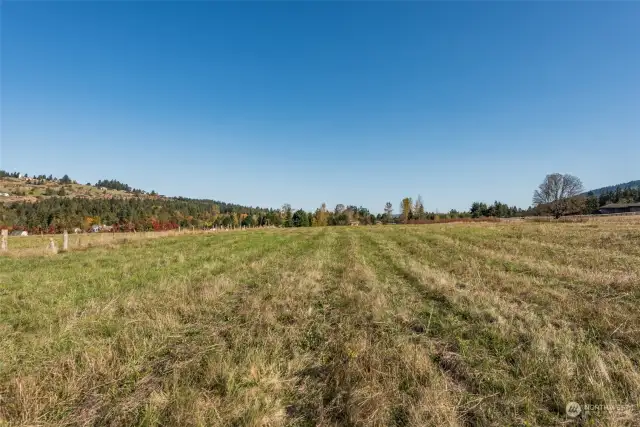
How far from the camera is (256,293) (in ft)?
28.0

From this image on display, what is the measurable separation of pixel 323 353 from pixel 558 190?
115673mm

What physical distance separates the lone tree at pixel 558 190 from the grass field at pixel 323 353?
105 metres

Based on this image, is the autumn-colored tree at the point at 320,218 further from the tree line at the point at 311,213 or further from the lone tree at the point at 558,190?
the lone tree at the point at 558,190

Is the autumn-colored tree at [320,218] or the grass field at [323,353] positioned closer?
the grass field at [323,353]

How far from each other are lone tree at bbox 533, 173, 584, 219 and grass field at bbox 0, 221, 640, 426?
343 ft

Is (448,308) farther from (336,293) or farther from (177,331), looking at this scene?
(177,331)

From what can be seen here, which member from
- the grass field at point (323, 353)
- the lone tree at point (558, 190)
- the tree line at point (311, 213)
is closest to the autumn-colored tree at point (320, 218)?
the tree line at point (311, 213)

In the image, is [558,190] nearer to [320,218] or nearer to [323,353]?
[320,218]

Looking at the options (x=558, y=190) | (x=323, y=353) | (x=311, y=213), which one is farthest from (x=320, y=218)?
(x=323, y=353)

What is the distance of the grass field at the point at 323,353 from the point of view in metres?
3.29

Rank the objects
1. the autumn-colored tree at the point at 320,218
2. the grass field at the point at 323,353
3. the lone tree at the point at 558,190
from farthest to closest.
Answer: the autumn-colored tree at the point at 320,218 < the lone tree at the point at 558,190 < the grass field at the point at 323,353

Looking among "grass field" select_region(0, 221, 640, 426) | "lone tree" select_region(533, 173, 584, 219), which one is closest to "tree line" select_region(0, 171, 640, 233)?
"lone tree" select_region(533, 173, 584, 219)

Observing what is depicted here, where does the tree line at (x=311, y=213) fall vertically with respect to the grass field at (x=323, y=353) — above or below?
above

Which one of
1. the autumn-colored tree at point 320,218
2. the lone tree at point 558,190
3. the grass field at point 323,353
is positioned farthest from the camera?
the autumn-colored tree at point 320,218
